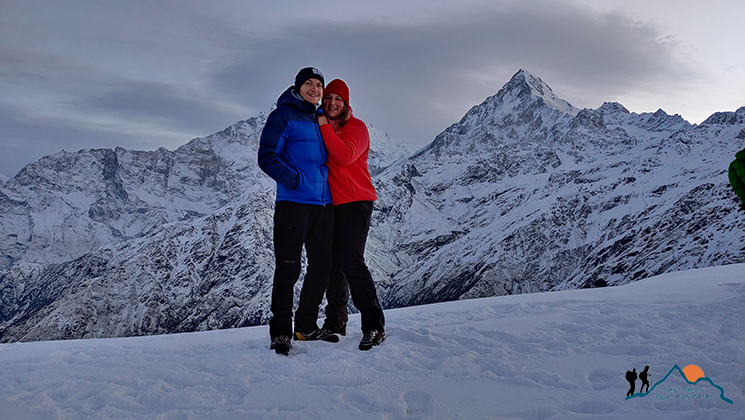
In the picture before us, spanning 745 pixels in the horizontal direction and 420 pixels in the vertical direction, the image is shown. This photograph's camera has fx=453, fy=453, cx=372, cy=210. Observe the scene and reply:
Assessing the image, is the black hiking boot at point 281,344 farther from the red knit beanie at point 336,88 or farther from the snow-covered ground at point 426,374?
the red knit beanie at point 336,88

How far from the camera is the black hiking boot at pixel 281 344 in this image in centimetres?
524

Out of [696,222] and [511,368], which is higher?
[696,222]

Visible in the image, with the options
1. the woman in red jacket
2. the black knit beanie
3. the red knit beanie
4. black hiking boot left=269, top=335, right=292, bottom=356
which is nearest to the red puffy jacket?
the woman in red jacket

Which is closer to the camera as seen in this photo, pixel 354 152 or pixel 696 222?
pixel 354 152

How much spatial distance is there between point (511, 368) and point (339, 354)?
1.85m

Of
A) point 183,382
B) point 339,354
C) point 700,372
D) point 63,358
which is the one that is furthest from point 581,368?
point 63,358

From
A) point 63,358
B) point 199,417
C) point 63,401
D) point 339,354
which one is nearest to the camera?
point 199,417

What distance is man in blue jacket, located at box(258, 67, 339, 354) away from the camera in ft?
18.4

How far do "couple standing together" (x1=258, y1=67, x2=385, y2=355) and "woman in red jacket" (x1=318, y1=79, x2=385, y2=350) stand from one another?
0.01 metres

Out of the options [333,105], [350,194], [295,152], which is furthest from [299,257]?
[333,105]

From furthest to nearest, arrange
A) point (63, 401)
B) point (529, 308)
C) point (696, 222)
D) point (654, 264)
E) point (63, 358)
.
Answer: point (696, 222), point (654, 264), point (529, 308), point (63, 358), point (63, 401)

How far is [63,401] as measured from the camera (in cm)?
376

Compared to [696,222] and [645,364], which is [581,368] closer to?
[645,364]

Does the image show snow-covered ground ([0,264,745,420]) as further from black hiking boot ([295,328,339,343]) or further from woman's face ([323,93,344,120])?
woman's face ([323,93,344,120])
